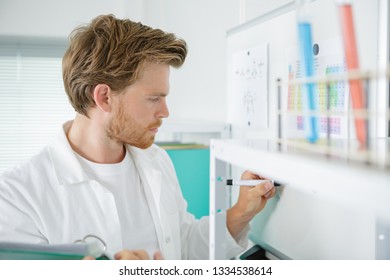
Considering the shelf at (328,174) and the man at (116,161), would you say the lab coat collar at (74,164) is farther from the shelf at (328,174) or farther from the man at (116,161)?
the shelf at (328,174)

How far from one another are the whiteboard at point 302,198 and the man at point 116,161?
6cm

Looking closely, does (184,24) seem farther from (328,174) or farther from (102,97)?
(328,174)

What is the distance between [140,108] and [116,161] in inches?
5.4

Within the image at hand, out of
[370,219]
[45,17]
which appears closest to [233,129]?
[370,219]

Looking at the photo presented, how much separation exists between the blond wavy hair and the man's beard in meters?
→ 0.06

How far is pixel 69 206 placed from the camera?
904 mm

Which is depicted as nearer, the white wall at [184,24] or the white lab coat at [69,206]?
the white lab coat at [69,206]

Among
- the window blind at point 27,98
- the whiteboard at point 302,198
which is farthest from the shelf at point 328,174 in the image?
the window blind at point 27,98

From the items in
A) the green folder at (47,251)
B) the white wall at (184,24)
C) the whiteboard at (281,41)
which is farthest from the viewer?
the white wall at (184,24)

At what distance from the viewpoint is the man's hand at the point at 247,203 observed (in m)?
0.89

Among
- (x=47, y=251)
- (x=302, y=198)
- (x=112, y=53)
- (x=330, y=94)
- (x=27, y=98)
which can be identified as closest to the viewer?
(x=47, y=251)

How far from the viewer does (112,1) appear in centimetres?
229

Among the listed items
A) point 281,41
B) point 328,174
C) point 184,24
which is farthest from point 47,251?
point 184,24
